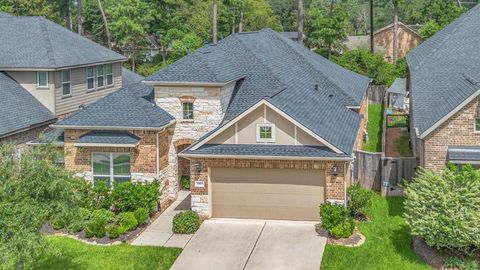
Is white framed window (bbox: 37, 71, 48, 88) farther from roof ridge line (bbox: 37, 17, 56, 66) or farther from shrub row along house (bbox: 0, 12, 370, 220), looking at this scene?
roof ridge line (bbox: 37, 17, 56, 66)

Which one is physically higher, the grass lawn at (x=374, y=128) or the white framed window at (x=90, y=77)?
the white framed window at (x=90, y=77)

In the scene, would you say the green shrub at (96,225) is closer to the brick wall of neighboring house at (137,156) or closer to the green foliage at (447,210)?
the brick wall of neighboring house at (137,156)

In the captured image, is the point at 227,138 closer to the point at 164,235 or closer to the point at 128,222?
the point at 164,235

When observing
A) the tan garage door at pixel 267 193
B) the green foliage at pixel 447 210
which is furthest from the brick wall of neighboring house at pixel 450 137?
the tan garage door at pixel 267 193

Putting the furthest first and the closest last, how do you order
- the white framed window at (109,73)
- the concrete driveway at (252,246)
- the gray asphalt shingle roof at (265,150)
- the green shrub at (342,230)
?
the white framed window at (109,73), the gray asphalt shingle roof at (265,150), the green shrub at (342,230), the concrete driveway at (252,246)

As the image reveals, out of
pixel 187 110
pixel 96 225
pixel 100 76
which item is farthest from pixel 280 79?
pixel 100 76

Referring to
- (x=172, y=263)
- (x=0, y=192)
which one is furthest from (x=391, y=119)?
Answer: (x=0, y=192)
